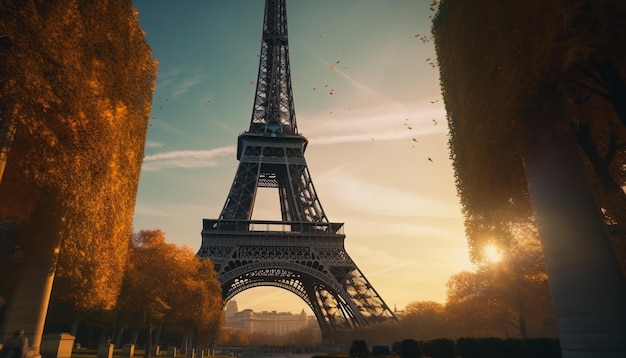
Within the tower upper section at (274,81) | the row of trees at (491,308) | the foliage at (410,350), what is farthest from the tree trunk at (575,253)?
the tower upper section at (274,81)

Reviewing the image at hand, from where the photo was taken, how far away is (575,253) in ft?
24.7

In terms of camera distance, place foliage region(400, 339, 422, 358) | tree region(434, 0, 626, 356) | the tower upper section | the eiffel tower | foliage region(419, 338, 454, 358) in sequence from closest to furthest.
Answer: tree region(434, 0, 626, 356) < foliage region(400, 339, 422, 358) < foliage region(419, 338, 454, 358) < the eiffel tower < the tower upper section

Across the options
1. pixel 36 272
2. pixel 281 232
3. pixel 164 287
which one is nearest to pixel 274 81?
pixel 281 232

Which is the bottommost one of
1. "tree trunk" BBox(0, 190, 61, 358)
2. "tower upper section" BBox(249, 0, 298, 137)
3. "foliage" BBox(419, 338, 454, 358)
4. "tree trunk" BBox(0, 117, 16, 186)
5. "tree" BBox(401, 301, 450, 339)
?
"foliage" BBox(419, 338, 454, 358)

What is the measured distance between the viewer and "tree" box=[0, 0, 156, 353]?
9391mm

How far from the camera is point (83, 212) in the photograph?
42.7 ft

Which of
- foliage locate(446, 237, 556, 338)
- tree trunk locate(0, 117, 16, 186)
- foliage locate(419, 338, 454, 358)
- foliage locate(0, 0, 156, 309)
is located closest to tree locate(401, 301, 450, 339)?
foliage locate(446, 237, 556, 338)

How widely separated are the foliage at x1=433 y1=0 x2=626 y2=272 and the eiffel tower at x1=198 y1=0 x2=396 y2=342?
121ft

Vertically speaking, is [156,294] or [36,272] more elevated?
[156,294]

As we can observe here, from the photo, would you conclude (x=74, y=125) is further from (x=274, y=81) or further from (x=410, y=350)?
(x=274, y=81)

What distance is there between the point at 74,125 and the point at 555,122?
1258 centimetres

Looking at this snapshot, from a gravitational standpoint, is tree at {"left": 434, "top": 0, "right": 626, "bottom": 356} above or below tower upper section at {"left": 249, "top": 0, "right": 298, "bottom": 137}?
below

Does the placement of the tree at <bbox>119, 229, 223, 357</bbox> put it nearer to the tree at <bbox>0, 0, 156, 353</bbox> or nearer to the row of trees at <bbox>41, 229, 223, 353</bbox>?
the row of trees at <bbox>41, 229, 223, 353</bbox>

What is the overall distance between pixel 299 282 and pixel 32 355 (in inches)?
2204
